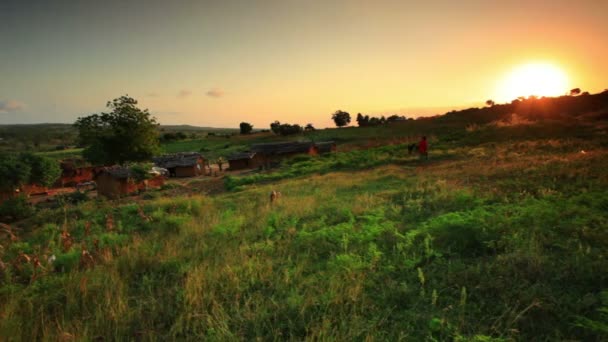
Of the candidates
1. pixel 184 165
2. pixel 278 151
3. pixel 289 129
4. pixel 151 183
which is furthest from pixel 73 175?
pixel 289 129

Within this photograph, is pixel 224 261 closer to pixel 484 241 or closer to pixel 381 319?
pixel 381 319

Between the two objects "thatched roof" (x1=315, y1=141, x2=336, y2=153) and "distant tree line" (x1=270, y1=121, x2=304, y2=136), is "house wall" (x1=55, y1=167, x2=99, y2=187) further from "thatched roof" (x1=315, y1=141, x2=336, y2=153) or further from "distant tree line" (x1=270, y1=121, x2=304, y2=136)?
"distant tree line" (x1=270, y1=121, x2=304, y2=136)

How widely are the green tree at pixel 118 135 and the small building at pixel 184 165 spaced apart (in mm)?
3889

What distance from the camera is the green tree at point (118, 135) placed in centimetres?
3616

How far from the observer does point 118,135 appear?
36750mm

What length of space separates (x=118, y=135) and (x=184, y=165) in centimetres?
892

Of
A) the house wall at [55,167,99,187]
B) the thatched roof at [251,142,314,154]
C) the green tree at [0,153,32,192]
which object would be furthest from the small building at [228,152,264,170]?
the green tree at [0,153,32,192]

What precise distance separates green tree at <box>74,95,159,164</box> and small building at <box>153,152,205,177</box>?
3.89 meters

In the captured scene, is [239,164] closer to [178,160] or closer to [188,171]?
[188,171]

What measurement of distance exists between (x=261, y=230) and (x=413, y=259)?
11.8 feet

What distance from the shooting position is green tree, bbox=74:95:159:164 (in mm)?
36156

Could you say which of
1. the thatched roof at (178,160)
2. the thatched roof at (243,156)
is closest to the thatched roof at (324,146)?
the thatched roof at (243,156)

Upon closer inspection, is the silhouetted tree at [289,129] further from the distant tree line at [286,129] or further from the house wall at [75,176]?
the house wall at [75,176]

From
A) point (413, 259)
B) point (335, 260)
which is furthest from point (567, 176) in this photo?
point (335, 260)
